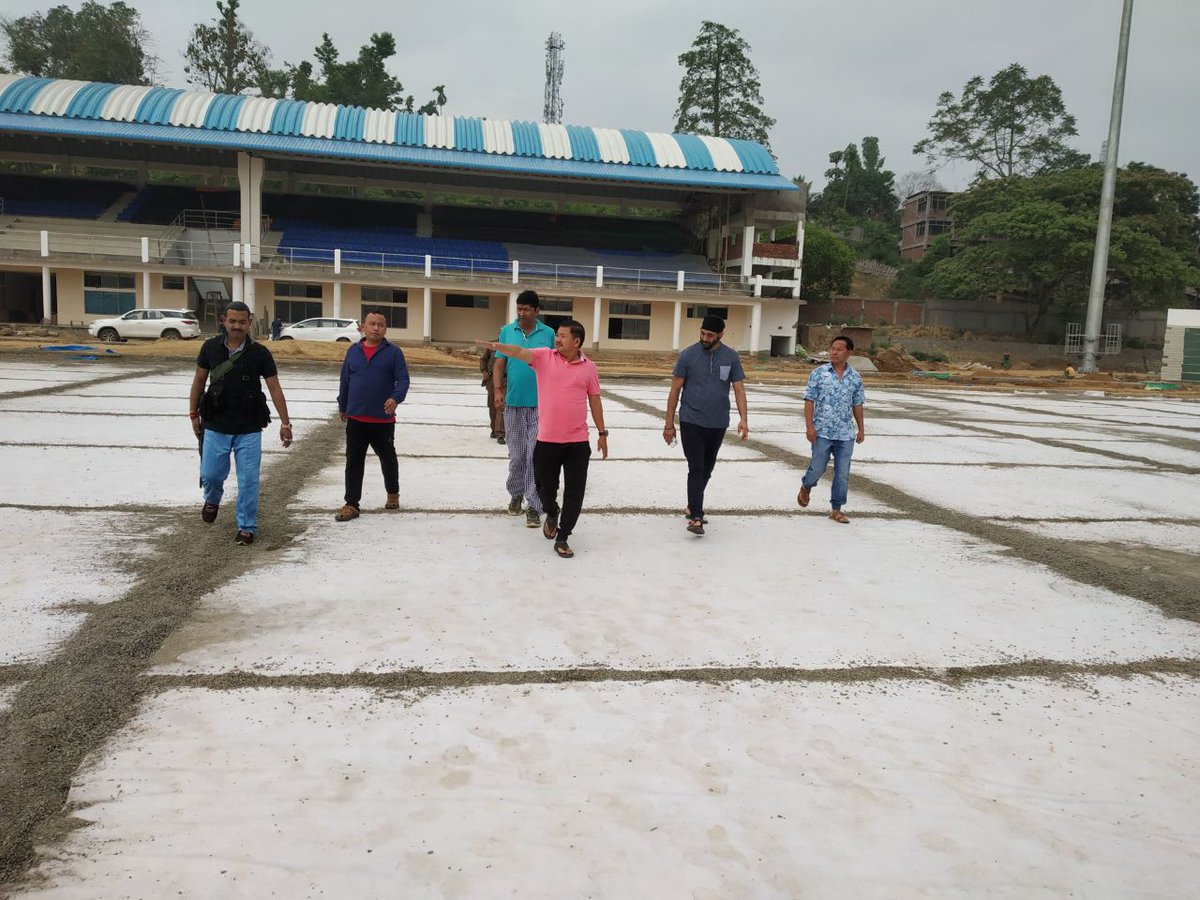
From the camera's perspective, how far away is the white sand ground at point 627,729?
102 inches

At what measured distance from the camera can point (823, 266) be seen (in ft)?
151

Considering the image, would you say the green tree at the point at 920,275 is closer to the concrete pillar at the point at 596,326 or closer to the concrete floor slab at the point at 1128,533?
the concrete pillar at the point at 596,326

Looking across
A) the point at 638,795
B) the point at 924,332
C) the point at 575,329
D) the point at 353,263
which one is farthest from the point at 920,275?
the point at 638,795

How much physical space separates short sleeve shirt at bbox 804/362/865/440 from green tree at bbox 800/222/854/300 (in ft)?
132

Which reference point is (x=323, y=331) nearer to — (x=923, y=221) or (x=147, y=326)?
(x=147, y=326)

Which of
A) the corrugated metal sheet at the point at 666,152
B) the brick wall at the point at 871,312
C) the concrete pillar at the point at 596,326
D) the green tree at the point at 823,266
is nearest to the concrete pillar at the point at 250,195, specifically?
→ the concrete pillar at the point at 596,326

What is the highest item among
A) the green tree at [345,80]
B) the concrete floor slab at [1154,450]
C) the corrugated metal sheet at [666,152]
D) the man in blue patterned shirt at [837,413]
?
the green tree at [345,80]

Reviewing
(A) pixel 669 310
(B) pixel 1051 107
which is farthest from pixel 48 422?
(B) pixel 1051 107

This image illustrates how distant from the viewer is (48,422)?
10.4 metres

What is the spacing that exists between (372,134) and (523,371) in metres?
33.5

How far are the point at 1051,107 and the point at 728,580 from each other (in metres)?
56.3

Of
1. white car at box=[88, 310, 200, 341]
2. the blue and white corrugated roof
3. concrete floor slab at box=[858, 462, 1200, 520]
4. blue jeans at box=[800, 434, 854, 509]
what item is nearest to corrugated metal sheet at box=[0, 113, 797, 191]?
the blue and white corrugated roof

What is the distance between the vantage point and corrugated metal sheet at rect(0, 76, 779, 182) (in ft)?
112

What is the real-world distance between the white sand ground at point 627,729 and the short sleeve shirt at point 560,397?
82cm
